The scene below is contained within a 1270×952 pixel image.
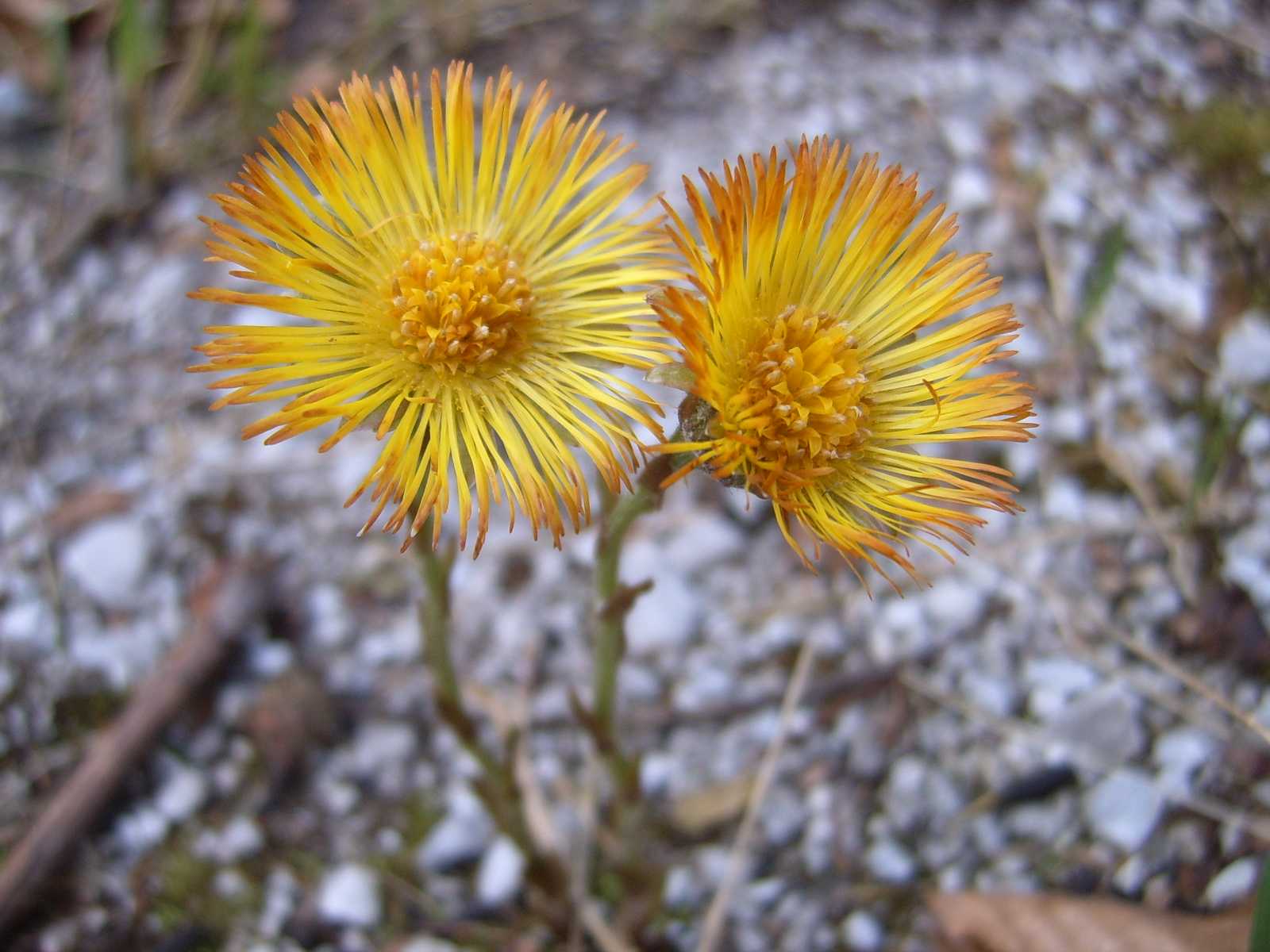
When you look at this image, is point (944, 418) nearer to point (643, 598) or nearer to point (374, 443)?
point (643, 598)

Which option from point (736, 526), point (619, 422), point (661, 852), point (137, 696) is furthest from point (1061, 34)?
point (137, 696)

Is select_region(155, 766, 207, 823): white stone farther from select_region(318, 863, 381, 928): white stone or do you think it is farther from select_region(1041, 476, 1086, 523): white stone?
select_region(1041, 476, 1086, 523): white stone

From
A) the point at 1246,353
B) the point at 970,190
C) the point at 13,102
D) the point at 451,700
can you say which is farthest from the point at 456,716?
the point at 13,102

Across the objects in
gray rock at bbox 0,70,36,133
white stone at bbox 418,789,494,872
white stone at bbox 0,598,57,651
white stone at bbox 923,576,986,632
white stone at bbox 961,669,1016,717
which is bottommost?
white stone at bbox 418,789,494,872

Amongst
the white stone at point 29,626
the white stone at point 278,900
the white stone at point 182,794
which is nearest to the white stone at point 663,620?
the white stone at point 278,900

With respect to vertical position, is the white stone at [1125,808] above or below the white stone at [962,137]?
below

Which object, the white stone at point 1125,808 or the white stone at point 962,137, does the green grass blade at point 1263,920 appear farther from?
the white stone at point 962,137

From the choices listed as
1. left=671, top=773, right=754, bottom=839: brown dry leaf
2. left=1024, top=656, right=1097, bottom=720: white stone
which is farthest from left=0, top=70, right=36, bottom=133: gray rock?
left=1024, top=656, right=1097, bottom=720: white stone
